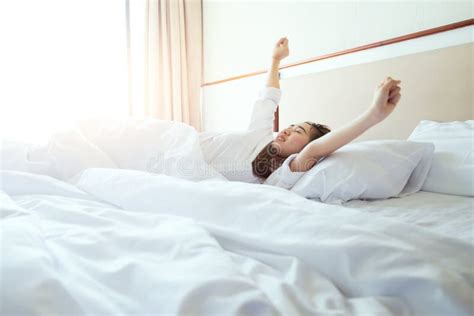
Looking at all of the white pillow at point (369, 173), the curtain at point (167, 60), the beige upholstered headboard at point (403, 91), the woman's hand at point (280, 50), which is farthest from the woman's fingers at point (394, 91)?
the curtain at point (167, 60)

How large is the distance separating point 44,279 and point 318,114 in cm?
155

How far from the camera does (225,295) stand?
32 cm

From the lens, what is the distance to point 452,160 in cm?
96

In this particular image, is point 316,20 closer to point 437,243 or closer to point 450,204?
point 450,204

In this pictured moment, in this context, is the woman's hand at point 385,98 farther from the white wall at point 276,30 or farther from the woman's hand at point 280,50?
the woman's hand at point 280,50

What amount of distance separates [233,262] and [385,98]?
0.72 meters

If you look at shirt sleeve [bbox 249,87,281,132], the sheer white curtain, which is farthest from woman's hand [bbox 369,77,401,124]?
the sheer white curtain

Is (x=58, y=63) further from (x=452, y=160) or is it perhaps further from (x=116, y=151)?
(x=452, y=160)

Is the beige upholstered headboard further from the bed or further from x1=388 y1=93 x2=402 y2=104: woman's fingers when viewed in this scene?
the bed

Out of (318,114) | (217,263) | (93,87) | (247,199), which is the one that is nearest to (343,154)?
(247,199)

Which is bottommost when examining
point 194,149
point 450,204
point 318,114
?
point 450,204

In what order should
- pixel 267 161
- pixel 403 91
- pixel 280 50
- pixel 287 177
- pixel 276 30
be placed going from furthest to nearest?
pixel 276 30
pixel 280 50
pixel 403 91
pixel 267 161
pixel 287 177

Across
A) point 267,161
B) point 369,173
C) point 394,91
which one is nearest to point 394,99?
point 394,91

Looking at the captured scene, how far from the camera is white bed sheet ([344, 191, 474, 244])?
2.08 ft
